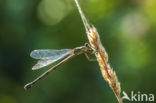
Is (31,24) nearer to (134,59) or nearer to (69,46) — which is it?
(69,46)

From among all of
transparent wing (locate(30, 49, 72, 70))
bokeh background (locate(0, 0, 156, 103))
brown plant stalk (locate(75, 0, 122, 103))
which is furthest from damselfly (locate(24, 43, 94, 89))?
bokeh background (locate(0, 0, 156, 103))

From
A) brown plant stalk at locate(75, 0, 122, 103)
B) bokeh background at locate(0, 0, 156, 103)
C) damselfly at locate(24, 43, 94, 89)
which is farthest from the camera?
bokeh background at locate(0, 0, 156, 103)

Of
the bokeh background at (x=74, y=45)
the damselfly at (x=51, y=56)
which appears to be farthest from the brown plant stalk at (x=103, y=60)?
the bokeh background at (x=74, y=45)

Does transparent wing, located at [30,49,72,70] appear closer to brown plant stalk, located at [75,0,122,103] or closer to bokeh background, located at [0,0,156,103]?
brown plant stalk, located at [75,0,122,103]

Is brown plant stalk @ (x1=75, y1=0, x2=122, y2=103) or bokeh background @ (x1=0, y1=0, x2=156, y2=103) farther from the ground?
brown plant stalk @ (x1=75, y1=0, x2=122, y2=103)

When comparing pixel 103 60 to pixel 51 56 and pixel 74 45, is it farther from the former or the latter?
pixel 74 45

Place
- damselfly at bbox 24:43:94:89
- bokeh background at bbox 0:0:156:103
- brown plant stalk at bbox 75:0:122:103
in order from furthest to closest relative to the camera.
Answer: bokeh background at bbox 0:0:156:103 < damselfly at bbox 24:43:94:89 < brown plant stalk at bbox 75:0:122:103

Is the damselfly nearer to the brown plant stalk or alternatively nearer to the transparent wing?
the transparent wing

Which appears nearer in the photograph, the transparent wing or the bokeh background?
the transparent wing
